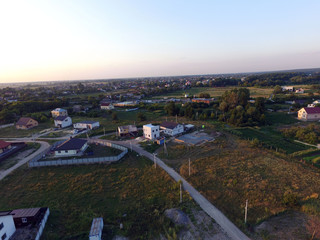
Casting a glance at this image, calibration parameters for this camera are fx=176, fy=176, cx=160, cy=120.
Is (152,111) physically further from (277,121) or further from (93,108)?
(277,121)

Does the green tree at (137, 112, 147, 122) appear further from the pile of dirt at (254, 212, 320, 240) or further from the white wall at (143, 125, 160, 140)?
the pile of dirt at (254, 212, 320, 240)

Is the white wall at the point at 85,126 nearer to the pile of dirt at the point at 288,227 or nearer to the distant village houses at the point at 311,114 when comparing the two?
the pile of dirt at the point at 288,227

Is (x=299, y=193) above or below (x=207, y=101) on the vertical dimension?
below

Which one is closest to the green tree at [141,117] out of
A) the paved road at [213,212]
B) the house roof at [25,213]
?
the paved road at [213,212]

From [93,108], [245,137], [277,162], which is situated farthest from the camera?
[93,108]

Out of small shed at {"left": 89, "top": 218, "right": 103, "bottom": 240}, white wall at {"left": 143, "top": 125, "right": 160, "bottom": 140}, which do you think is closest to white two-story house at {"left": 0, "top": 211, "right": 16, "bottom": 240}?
small shed at {"left": 89, "top": 218, "right": 103, "bottom": 240}

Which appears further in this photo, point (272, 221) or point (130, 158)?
point (130, 158)

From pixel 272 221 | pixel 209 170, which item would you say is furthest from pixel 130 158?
pixel 272 221
